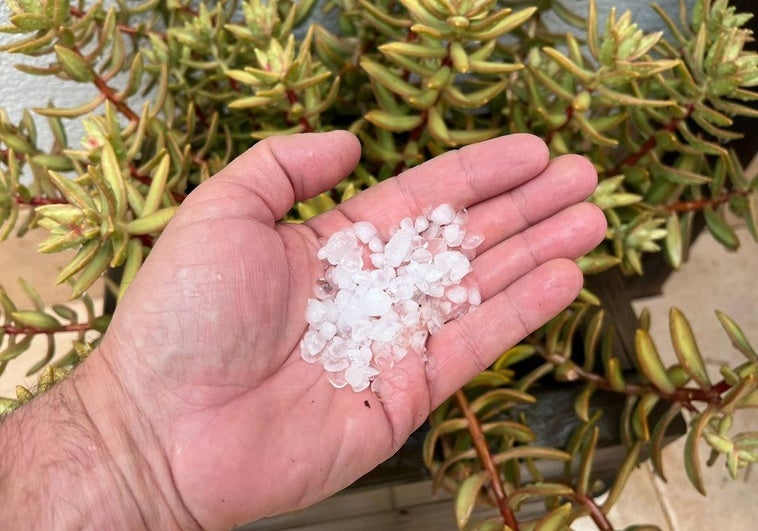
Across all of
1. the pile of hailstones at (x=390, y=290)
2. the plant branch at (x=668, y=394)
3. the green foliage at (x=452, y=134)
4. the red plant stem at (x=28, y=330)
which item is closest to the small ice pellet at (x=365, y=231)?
the pile of hailstones at (x=390, y=290)

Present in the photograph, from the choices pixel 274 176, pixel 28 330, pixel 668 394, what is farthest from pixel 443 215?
pixel 28 330

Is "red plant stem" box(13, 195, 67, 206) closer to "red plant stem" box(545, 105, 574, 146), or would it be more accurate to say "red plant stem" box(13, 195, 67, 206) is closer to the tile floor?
the tile floor

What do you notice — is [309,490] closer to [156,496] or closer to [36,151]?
[156,496]

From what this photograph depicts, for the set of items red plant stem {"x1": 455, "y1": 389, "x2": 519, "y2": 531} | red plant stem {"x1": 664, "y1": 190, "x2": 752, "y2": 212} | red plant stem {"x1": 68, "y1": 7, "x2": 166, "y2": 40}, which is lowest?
red plant stem {"x1": 455, "y1": 389, "x2": 519, "y2": 531}

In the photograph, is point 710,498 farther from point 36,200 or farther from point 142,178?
point 36,200

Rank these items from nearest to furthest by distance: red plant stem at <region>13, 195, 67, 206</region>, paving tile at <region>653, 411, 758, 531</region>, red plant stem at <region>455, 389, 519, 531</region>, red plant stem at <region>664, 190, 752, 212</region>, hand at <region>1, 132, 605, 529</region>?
1. hand at <region>1, 132, 605, 529</region>
2. red plant stem at <region>455, 389, 519, 531</region>
3. red plant stem at <region>13, 195, 67, 206</region>
4. red plant stem at <region>664, 190, 752, 212</region>
5. paving tile at <region>653, 411, 758, 531</region>

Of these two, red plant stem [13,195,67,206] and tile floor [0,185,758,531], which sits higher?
red plant stem [13,195,67,206]

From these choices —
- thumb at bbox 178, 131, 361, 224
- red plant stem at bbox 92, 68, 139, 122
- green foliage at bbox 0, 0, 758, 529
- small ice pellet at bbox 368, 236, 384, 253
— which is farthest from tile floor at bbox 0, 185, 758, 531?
red plant stem at bbox 92, 68, 139, 122
